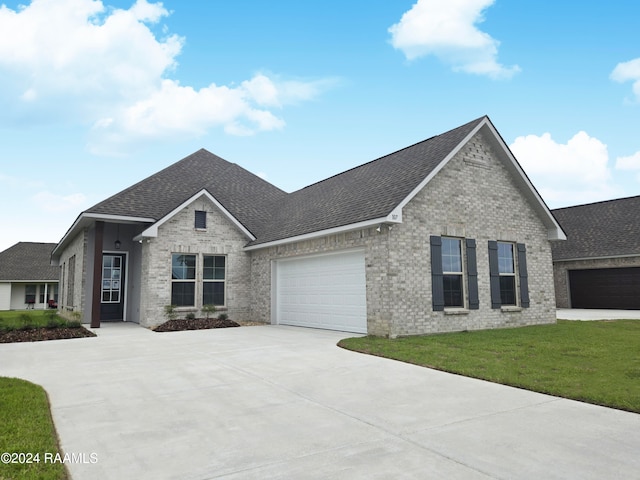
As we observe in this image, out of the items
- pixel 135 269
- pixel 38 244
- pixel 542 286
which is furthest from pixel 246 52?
pixel 38 244

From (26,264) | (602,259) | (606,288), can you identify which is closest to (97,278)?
(602,259)

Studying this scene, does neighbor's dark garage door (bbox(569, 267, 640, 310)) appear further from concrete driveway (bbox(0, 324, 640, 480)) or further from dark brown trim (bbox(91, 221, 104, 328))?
dark brown trim (bbox(91, 221, 104, 328))

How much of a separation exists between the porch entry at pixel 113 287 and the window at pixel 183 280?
12.0 ft

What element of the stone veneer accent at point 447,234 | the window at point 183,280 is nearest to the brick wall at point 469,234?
the stone veneer accent at point 447,234

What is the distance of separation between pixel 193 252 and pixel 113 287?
4592 millimetres

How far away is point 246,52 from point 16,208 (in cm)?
1659

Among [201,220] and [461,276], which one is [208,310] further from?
[461,276]

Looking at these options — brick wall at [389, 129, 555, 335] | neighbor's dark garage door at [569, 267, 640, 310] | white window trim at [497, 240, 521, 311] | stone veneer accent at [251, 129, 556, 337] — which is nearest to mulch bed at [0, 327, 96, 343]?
stone veneer accent at [251, 129, 556, 337]

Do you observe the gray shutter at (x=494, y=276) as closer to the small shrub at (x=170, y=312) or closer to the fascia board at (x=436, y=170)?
the fascia board at (x=436, y=170)

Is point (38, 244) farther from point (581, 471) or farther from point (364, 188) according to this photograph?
point (581, 471)

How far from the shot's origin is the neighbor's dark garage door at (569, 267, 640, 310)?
71.5ft

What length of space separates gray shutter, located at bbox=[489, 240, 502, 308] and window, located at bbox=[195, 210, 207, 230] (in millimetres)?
10420

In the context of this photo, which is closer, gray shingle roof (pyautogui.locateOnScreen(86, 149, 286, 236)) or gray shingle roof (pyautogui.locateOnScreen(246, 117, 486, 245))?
gray shingle roof (pyautogui.locateOnScreen(246, 117, 486, 245))

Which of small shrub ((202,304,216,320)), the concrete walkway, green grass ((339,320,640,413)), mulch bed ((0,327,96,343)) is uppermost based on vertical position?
small shrub ((202,304,216,320))
